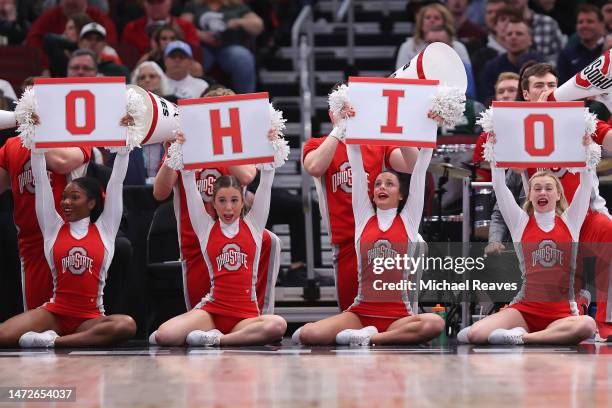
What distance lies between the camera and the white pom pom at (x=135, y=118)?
7246 millimetres

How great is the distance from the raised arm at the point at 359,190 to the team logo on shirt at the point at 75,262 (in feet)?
5.15

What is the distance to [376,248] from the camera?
7219 mm

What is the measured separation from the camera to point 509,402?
509cm

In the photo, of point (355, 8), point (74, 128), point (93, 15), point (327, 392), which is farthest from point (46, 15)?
point (327, 392)

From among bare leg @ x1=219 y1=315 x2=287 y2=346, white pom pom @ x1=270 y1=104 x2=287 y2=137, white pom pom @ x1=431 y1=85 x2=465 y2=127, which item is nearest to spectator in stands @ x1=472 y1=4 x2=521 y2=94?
white pom pom @ x1=431 y1=85 x2=465 y2=127

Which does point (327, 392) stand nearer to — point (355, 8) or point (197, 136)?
point (197, 136)

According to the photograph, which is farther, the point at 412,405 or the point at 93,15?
the point at 93,15

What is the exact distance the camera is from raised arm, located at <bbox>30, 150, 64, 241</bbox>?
7.20 metres

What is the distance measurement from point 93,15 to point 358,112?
192 inches

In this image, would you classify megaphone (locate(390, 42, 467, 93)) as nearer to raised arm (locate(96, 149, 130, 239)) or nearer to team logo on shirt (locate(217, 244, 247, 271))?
team logo on shirt (locate(217, 244, 247, 271))

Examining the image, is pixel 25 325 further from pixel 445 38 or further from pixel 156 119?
pixel 445 38

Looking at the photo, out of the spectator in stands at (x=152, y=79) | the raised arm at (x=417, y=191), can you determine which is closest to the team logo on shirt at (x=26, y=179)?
the spectator in stands at (x=152, y=79)

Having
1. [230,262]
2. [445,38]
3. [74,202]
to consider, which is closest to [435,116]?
[230,262]

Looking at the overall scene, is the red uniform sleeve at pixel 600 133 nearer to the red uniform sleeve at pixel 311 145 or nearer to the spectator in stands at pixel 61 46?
the red uniform sleeve at pixel 311 145
